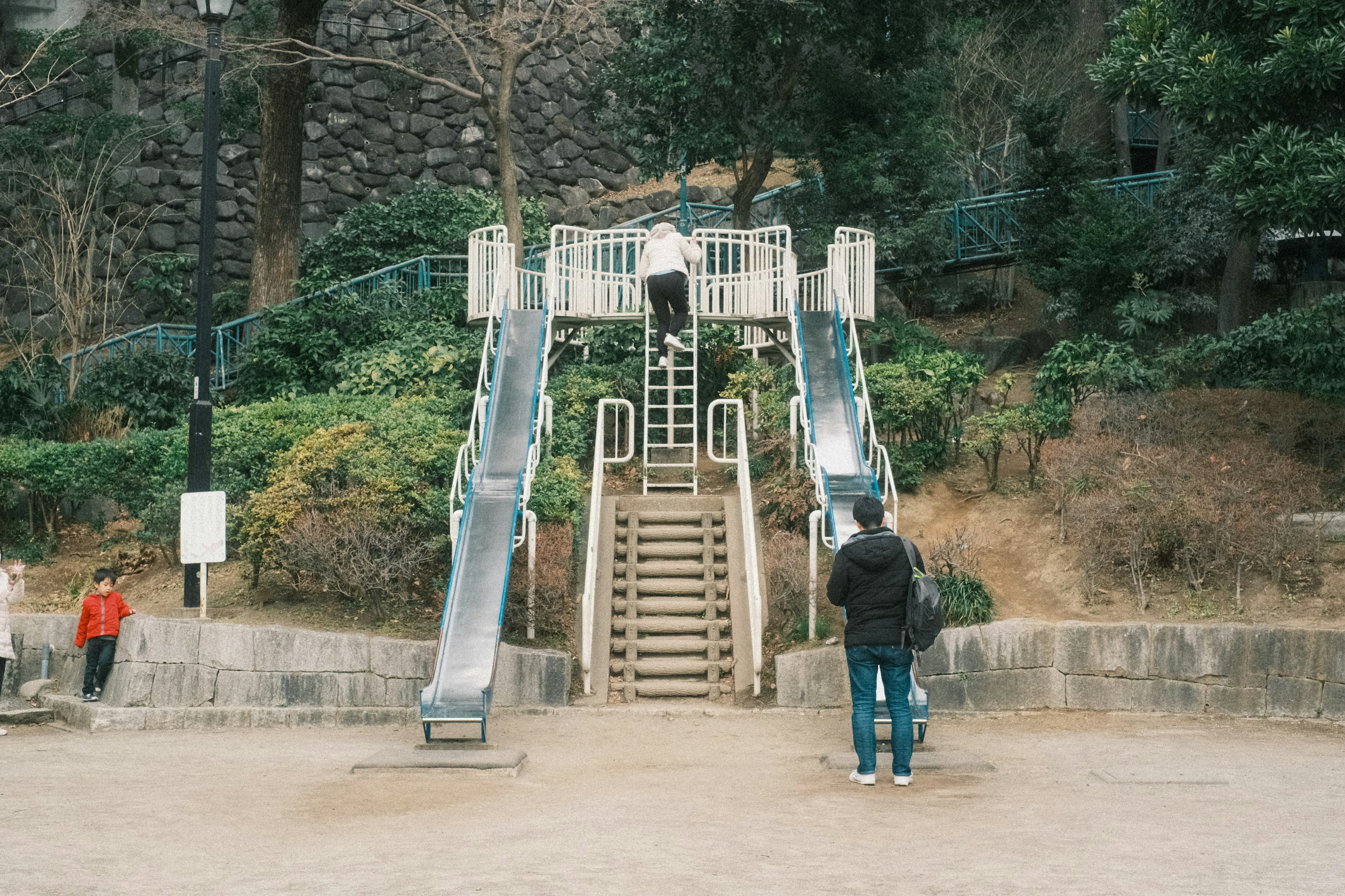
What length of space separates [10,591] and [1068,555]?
851cm

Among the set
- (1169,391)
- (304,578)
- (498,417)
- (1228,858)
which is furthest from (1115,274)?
(1228,858)

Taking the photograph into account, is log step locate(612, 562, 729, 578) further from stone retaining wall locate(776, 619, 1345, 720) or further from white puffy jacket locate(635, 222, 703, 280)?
white puffy jacket locate(635, 222, 703, 280)

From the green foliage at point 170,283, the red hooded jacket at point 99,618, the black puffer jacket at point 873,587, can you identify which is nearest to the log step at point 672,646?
the black puffer jacket at point 873,587

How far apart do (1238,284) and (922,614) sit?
1130cm

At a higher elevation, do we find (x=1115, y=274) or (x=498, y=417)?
(x=1115, y=274)

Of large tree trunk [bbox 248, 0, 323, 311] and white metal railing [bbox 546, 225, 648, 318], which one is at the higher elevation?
large tree trunk [bbox 248, 0, 323, 311]

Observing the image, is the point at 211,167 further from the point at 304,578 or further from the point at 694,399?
the point at 694,399

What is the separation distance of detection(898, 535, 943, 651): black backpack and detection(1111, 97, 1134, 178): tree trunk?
17014mm

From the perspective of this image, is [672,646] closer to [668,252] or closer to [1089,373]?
[668,252]

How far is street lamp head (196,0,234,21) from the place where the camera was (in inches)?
457

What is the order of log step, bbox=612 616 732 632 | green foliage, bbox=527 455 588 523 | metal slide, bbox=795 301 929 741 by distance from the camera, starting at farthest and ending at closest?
green foliage, bbox=527 455 588 523 → log step, bbox=612 616 732 632 → metal slide, bbox=795 301 929 741

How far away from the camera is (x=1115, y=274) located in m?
18.4

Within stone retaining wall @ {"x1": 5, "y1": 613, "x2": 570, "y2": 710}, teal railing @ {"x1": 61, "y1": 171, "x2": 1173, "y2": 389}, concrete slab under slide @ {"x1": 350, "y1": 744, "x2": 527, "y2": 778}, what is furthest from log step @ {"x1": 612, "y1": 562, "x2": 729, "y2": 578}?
teal railing @ {"x1": 61, "y1": 171, "x2": 1173, "y2": 389}

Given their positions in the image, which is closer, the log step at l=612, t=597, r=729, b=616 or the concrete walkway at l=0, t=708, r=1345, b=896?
the concrete walkway at l=0, t=708, r=1345, b=896
